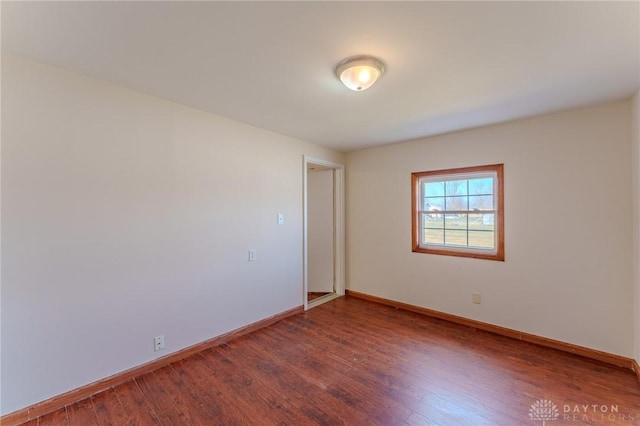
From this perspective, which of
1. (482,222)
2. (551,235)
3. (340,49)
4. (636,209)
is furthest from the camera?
(482,222)

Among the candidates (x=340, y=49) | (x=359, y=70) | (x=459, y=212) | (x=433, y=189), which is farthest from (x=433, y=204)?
(x=340, y=49)

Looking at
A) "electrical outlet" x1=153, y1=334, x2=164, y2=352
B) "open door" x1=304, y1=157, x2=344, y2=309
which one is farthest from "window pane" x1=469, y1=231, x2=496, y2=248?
"electrical outlet" x1=153, y1=334, x2=164, y2=352

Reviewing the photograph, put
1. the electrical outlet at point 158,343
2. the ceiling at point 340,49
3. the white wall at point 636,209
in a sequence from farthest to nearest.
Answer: the electrical outlet at point 158,343, the white wall at point 636,209, the ceiling at point 340,49

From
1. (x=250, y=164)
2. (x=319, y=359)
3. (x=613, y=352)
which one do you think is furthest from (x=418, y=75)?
(x=613, y=352)

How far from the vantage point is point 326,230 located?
4449 millimetres

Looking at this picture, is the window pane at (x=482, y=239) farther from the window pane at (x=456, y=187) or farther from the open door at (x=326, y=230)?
the open door at (x=326, y=230)

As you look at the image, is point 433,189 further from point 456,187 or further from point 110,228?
point 110,228

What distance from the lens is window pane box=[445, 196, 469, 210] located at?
10.8 feet

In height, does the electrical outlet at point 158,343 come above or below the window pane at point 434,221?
below

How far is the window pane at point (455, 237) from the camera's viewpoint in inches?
130

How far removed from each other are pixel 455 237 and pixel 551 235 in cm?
94

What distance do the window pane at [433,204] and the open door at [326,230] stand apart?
131 cm

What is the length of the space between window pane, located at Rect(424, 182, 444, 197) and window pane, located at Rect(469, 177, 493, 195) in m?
0.34

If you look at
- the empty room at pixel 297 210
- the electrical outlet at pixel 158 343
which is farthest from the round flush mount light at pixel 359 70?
the electrical outlet at pixel 158 343
